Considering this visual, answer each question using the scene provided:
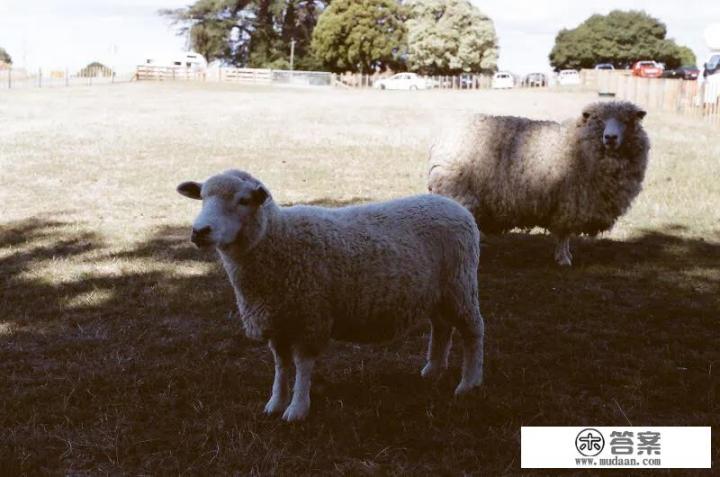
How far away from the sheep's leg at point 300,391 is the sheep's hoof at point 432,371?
3.27 feet

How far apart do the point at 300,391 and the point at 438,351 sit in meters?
1.11

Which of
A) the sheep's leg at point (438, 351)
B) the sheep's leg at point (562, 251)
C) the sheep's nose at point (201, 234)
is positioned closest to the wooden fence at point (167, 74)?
the sheep's leg at point (562, 251)

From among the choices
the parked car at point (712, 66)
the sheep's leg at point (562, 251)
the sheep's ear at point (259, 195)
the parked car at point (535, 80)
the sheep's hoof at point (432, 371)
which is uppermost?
the parked car at point (535, 80)

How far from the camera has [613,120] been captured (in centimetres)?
773

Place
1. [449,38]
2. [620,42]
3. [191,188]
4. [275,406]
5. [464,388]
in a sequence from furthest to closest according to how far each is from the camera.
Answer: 1. [620,42]
2. [449,38]
3. [464,388]
4. [275,406]
5. [191,188]

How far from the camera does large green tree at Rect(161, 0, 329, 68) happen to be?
70.1 meters

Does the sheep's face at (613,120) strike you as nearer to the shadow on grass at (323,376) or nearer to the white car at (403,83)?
the shadow on grass at (323,376)

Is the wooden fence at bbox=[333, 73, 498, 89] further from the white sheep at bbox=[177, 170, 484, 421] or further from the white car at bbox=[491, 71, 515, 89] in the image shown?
the white sheep at bbox=[177, 170, 484, 421]

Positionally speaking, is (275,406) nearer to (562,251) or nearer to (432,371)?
(432,371)

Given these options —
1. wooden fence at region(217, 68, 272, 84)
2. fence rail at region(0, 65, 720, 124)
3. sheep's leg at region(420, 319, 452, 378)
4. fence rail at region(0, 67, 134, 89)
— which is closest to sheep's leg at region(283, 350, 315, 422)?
sheep's leg at region(420, 319, 452, 378)

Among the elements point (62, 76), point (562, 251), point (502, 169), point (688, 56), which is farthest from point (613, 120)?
point (688, 56)

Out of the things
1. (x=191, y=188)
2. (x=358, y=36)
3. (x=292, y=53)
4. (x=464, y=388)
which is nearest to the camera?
(x=191, y=188)

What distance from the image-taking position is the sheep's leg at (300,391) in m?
4.25

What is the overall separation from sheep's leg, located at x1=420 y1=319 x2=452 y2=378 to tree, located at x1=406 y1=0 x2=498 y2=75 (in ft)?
216
